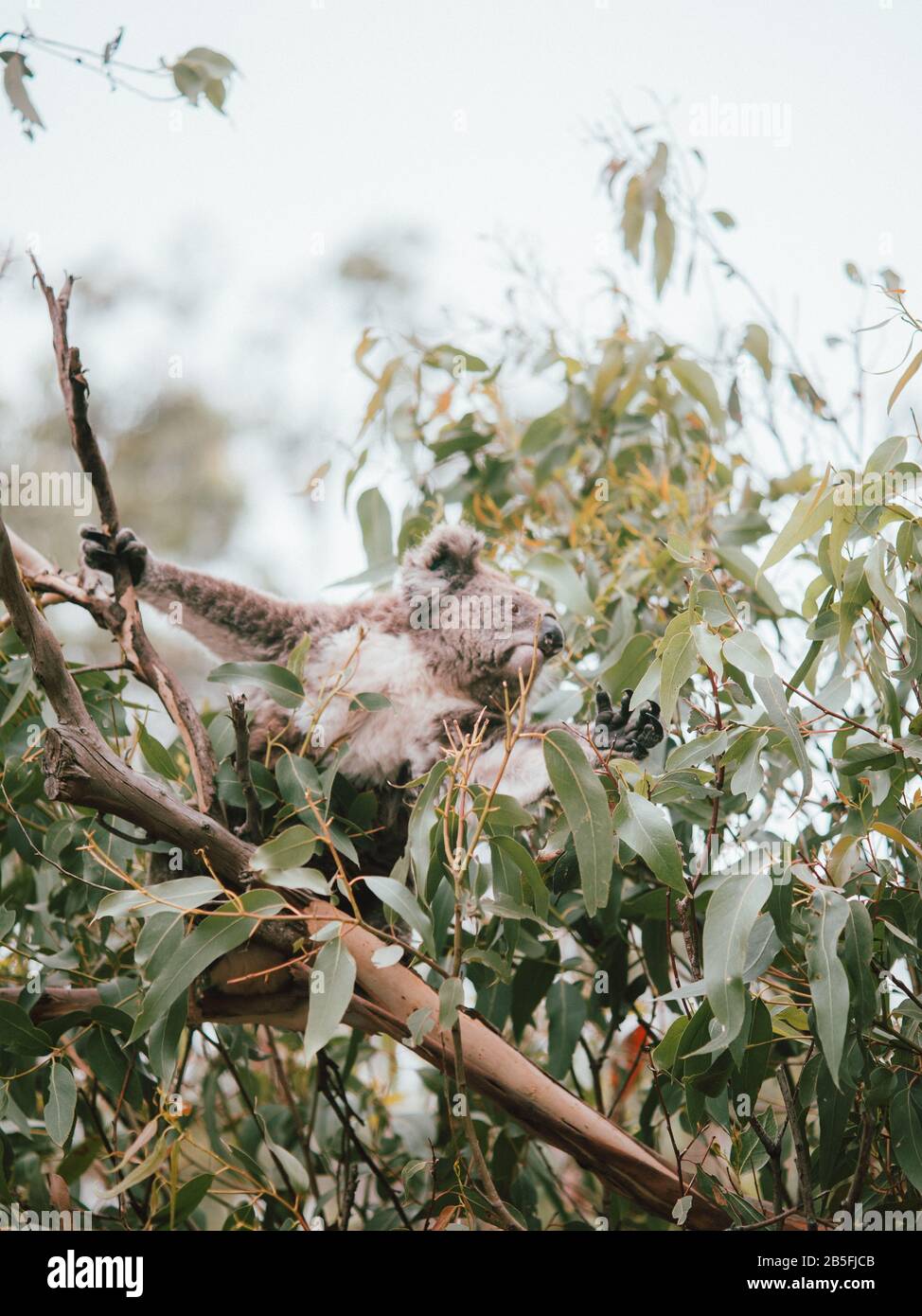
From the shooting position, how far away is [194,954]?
1.31 meters

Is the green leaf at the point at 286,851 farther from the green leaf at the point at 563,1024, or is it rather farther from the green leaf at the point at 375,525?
the green leaf at the point at 375,525

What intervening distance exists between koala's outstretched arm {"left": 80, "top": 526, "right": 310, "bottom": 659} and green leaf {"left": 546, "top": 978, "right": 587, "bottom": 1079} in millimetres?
775

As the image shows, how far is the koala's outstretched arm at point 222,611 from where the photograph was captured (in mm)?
1915

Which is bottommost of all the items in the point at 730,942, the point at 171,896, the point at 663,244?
the point at 730,942

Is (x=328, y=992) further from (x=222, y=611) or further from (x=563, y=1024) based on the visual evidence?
(x=222, y=611)

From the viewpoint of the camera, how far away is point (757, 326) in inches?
87.3

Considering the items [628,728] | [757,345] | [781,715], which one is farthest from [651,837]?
[757,345]

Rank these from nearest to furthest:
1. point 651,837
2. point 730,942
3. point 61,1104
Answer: point 730,942 < point 651,837 < point 61,1104

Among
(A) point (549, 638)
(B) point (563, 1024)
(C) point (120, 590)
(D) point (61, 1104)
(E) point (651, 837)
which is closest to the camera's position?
(E) point (651, 837)

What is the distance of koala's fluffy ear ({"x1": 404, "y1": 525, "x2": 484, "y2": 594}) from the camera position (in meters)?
2.10

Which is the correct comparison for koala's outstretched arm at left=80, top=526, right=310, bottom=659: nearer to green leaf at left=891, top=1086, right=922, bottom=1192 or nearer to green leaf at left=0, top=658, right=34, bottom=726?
green leaf at left=0, top=658, right=34, bottom=726

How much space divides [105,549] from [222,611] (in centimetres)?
27

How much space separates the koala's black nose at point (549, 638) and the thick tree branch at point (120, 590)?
65 centimetres
